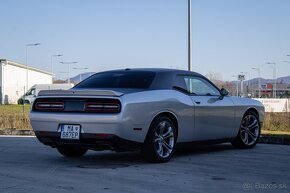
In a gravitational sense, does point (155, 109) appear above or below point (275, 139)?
above

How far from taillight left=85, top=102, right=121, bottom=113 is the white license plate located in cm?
30

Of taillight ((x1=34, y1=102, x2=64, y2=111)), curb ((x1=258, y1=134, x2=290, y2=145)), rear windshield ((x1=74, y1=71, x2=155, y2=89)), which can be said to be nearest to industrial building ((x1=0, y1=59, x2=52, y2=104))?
curb ((x1=258, y1=134, x2=290, y2=145))

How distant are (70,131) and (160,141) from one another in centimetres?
138

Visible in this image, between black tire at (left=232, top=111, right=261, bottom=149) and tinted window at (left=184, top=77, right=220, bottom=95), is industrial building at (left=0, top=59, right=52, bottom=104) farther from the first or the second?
tinted window at (left=184, top=77, right=220, bottom=95)

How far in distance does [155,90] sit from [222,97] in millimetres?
1961

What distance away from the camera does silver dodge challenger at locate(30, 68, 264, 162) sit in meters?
7.32

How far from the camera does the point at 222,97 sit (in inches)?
374

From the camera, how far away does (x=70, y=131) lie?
7492 millimetres

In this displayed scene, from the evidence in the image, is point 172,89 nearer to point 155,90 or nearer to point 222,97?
point 155,90

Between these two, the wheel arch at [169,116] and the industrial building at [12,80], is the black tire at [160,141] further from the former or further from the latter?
the industrial building at [12,80]

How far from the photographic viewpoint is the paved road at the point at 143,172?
5922 millimetres

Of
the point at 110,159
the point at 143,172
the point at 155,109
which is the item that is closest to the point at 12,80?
the point at 110,159

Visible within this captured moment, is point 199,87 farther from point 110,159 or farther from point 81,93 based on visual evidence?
point 81,93

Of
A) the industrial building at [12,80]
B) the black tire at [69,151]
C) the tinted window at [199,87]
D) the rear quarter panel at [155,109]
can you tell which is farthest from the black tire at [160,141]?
the industrial building at [12,80]
